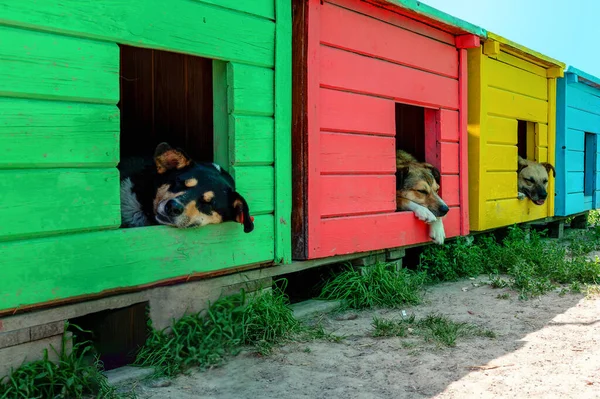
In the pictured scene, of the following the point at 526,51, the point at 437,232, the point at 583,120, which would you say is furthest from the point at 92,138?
the point at 583,120

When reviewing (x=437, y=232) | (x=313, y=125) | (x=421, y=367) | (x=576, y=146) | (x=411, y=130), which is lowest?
(x=421, y=367)

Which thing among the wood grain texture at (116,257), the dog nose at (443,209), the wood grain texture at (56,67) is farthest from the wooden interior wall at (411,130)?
the wood grain texture at (56,67)

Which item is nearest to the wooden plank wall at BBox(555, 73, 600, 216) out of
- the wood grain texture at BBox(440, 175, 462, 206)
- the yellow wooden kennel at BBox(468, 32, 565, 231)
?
the yellow wooden kennel at BBox(468, 32, 565, 231)

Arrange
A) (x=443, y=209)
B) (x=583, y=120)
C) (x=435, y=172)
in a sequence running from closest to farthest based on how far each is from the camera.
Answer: (x=443, y=209) < (x=435, y=172) < (x=583, y=120)

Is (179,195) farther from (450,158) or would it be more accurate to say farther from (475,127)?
(475,127)

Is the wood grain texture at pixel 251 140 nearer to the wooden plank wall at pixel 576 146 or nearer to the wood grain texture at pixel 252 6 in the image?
the wood grain texture at pixel 252 6

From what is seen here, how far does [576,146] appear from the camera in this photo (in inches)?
368

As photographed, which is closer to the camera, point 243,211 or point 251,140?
point 243,211

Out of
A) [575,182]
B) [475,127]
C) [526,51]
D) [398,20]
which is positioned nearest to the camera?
[398,20]

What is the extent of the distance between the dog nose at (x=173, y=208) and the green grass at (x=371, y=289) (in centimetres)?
189

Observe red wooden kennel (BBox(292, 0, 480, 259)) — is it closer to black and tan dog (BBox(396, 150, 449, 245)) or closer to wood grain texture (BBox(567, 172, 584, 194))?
black and tan dog (BBox(396, 150, 449, 245))

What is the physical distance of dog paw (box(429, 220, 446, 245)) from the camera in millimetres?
5809

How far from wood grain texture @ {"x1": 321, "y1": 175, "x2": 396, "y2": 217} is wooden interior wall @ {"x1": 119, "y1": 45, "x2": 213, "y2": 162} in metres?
0.95

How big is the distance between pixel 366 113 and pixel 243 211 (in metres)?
1.82
